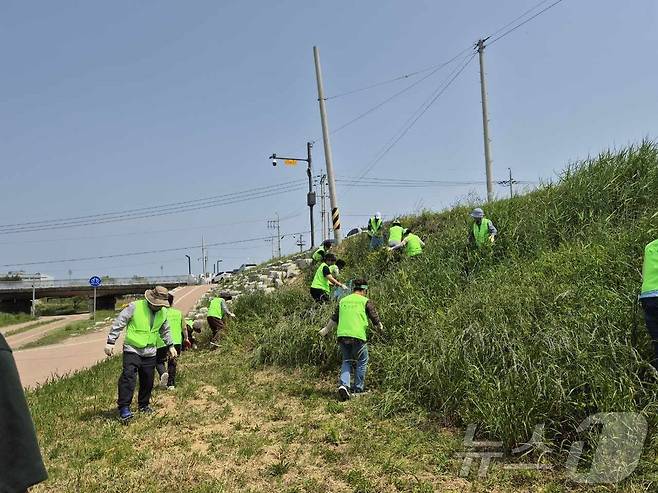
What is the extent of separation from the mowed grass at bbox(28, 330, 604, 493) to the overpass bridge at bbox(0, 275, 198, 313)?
49843 millimetres

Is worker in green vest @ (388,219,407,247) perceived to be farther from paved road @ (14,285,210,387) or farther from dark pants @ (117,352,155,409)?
paved road @ (14,285,210,387)

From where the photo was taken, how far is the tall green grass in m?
4.65

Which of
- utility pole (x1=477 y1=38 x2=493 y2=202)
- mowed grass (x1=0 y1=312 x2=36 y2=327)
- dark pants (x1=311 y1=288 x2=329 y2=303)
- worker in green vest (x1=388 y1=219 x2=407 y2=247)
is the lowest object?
mowed grass (x1=0 y1=312 x2=36 y2=327)

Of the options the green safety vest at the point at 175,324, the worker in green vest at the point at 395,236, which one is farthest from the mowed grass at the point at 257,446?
the worker in green vest at the point at 395,236

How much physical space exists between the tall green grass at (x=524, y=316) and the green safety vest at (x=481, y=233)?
0.23 m

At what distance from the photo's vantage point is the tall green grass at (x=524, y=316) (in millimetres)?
4648

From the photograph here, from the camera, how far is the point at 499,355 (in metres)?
5.43

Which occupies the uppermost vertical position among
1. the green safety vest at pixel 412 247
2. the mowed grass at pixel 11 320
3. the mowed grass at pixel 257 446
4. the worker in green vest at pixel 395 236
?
the worker in green vest at pixel 395 236

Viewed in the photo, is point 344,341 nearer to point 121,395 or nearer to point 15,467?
point 121,395

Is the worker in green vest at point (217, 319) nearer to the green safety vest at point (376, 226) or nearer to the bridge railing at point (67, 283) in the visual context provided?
the green safety vest at point (376, 226)

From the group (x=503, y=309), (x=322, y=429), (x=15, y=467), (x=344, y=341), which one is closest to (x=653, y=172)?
(x=503, y=309)

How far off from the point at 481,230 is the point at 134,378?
6221 millimetres

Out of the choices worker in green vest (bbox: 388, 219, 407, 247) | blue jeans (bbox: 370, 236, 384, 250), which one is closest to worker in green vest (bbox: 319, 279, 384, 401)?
worker in green vest (bbox: 388, 219, 407, 247)

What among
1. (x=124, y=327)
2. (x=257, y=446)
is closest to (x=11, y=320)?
(x=124, y=327)
